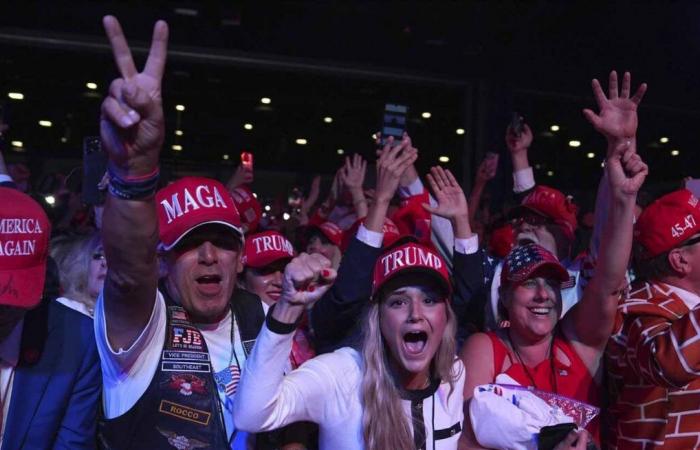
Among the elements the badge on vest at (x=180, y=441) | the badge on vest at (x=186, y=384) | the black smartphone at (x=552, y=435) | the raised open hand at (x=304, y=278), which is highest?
the raised open hand at (x=304, y=278)

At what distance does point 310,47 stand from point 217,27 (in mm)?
1285

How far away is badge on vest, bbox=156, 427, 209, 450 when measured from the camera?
6.62 ft

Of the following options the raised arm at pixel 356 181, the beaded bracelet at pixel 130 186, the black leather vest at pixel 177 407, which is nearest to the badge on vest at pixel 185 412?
the black leather vest at pixel 177 407

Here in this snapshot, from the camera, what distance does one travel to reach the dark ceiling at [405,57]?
9.61 meters

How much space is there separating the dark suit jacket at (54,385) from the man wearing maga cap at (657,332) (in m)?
1.76

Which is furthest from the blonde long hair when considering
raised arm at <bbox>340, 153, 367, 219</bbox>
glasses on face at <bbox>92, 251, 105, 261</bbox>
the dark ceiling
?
the dark ceiling

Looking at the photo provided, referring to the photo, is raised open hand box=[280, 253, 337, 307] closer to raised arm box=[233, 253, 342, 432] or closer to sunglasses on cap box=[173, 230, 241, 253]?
raised arm box=[233, 253, 342, 432]

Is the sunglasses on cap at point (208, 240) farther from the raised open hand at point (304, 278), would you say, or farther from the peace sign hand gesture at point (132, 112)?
the peace sign hand gesture at point (132, 112)

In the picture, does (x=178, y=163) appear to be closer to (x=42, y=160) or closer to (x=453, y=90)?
(x=42, y=160)

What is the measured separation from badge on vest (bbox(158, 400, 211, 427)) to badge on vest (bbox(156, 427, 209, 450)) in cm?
5

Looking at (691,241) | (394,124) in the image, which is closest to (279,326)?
(691,241)

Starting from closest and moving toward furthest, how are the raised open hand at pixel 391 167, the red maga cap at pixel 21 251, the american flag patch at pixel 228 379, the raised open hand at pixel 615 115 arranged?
the red maga cap at pixel 21 251 < the american flag patch at pixel 228 379 < the raised open hand at pixel 615 115 < the raised open hand at pixel 391 167

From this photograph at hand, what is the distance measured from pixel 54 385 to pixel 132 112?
0.80 meters

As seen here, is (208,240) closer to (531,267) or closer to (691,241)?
(531,267)
